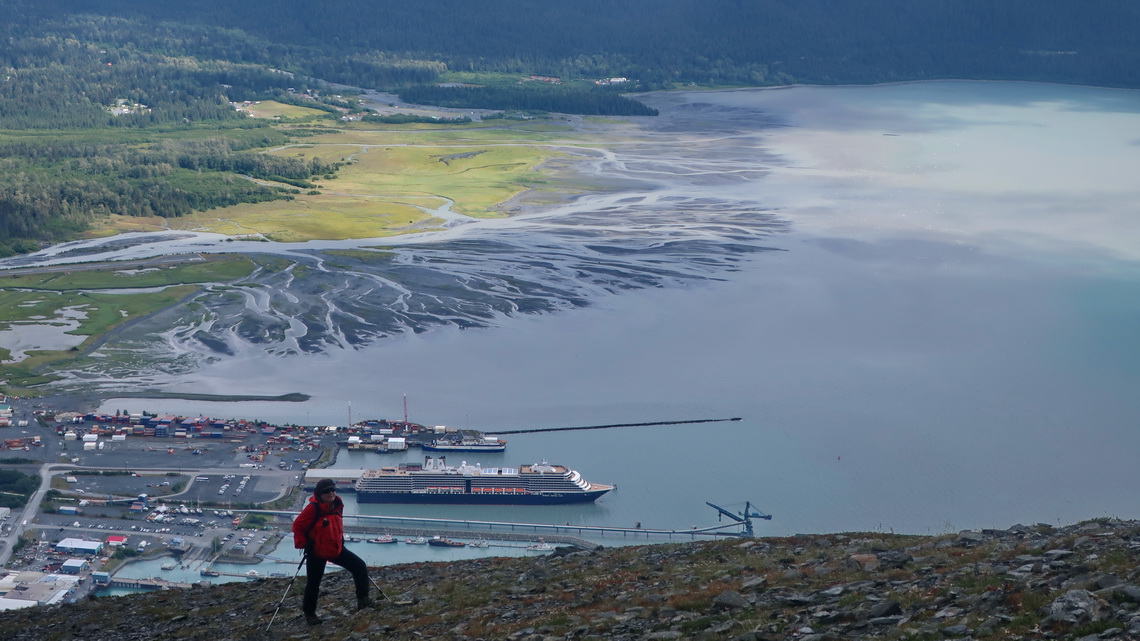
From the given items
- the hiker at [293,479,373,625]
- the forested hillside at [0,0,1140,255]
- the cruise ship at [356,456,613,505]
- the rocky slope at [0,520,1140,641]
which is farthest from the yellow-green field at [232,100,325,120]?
the hiker at [293,479,373,625]

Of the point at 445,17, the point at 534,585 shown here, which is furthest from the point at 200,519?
the point at 445,17

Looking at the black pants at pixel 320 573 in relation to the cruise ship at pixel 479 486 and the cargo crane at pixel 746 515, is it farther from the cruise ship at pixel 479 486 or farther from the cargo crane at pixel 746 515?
the cruise ship at pixel 479 486

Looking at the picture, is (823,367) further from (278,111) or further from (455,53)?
(455,53)

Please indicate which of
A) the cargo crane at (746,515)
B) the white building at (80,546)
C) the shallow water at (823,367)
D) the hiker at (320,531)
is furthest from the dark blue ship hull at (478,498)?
the hiker at (320,531)

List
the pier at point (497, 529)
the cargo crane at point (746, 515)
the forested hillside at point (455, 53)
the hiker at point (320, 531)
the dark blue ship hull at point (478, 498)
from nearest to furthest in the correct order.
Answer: the hiker at point (320, 531) → the cargo crane at point (746, 515) → the pier at point (497, 529) → the dark blue ship hull at point (478, 498) → the forested hillside at point (455, 53)

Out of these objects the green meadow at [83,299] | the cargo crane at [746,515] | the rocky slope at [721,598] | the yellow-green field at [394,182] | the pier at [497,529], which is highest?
the rocky slope at [721,598]

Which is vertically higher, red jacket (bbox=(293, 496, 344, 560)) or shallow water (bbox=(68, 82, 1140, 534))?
red jacket (bbox=(293, 496, 344, 560))

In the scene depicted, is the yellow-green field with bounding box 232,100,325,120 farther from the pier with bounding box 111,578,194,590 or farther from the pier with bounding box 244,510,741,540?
the pier with bounding box 111,578,194,590
